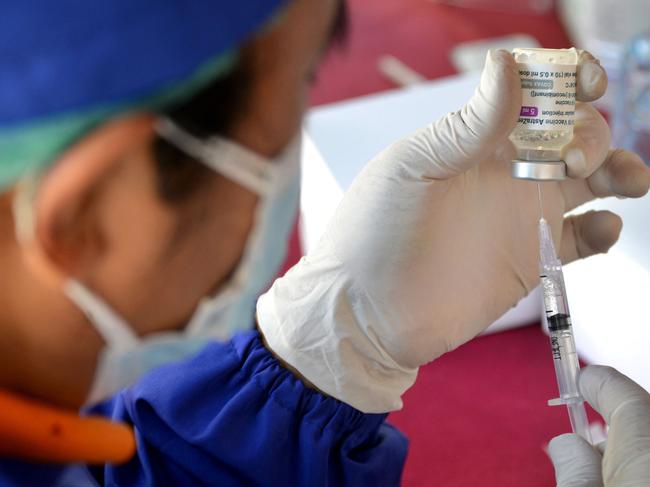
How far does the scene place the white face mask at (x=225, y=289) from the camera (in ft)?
1.84

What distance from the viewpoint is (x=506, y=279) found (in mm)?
967

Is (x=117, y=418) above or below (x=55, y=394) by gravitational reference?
below

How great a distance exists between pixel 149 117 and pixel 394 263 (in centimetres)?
46

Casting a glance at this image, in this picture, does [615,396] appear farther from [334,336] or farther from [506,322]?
[506,322]

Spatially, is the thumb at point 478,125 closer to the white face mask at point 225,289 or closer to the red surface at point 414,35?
the white face mask at point 225,289

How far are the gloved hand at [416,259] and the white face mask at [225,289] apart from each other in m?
0.25

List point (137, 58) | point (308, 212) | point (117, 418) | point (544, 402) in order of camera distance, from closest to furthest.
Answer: point (137, 58) < point (117, 418) < point (544, 402) < point (308, 212)

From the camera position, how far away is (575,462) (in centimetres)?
82

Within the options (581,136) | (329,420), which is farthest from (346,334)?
(581,136)

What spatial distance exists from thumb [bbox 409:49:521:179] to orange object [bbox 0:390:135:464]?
0.42 metres

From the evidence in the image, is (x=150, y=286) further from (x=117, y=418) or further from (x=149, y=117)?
(x=117, y=418)

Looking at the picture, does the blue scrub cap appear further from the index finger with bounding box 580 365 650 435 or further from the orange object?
the index finger with bounding box 580 365 650 435

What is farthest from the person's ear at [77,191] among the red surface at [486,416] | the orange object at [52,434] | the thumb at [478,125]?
the red surface at [486,416]

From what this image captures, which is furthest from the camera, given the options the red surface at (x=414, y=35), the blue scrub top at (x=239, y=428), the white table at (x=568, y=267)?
the red surface at (x=414, y=35)
